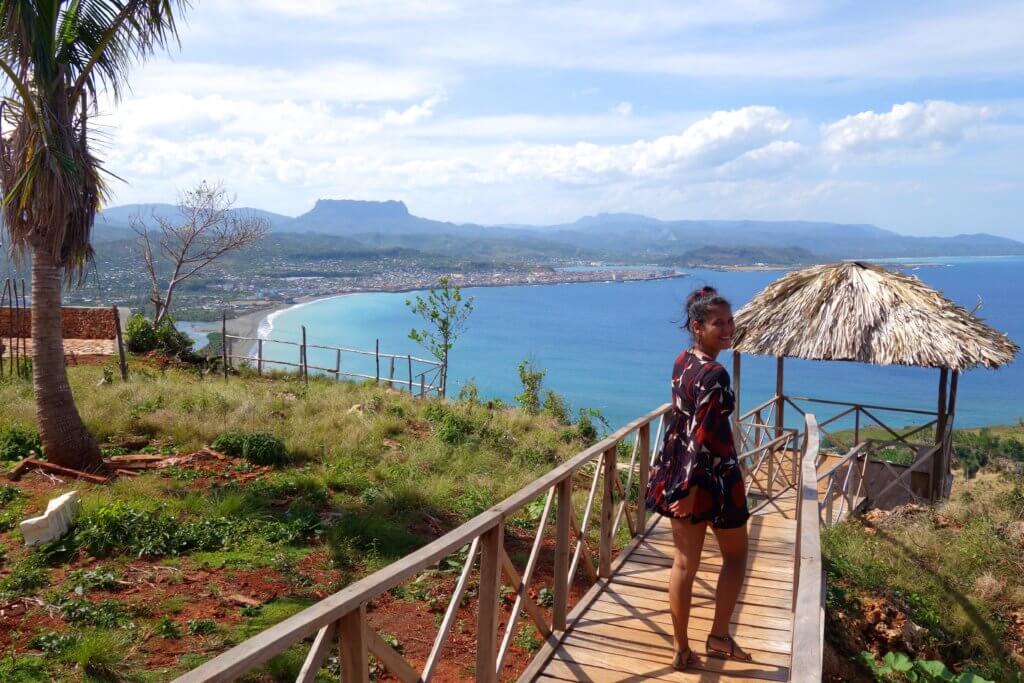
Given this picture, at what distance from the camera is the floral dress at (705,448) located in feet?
11.1

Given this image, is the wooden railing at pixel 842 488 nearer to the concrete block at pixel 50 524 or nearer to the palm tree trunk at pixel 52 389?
the concrete block at pixel 50 524

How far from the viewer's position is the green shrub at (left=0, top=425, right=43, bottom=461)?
7.93 metres

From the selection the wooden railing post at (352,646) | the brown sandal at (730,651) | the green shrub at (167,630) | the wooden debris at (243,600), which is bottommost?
the wooden debris at (243,600)

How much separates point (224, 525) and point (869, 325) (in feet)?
29.9

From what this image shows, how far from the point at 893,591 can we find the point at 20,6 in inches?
379

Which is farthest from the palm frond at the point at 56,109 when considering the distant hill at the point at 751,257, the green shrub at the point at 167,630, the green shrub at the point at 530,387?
the distant hill at the point at 751,257

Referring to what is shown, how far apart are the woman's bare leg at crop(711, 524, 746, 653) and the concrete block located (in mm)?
4711

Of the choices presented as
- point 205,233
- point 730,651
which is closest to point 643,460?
point 730,651

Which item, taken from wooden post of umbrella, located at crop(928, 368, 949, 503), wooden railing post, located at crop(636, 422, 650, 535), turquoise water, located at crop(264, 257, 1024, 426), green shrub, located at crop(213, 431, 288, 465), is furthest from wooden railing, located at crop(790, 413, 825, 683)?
turquoise water, located at crop(264, 257, 1024, 426)

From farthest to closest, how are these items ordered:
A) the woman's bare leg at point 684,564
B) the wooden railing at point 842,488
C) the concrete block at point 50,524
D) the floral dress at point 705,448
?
the wooden railing at point 842,488 < the concrete block at point 50,524 < the woman's bare leg at point 684,564 < the floral dress at point 705,448

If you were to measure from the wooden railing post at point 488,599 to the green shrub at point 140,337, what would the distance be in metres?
17.4

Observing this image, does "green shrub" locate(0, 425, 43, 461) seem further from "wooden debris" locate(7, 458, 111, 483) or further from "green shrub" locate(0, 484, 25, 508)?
"green shrub" locate(0, 484, 25, 508)

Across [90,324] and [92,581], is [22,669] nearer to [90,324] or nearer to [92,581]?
[92,581]

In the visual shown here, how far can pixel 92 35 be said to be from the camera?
7797mm
